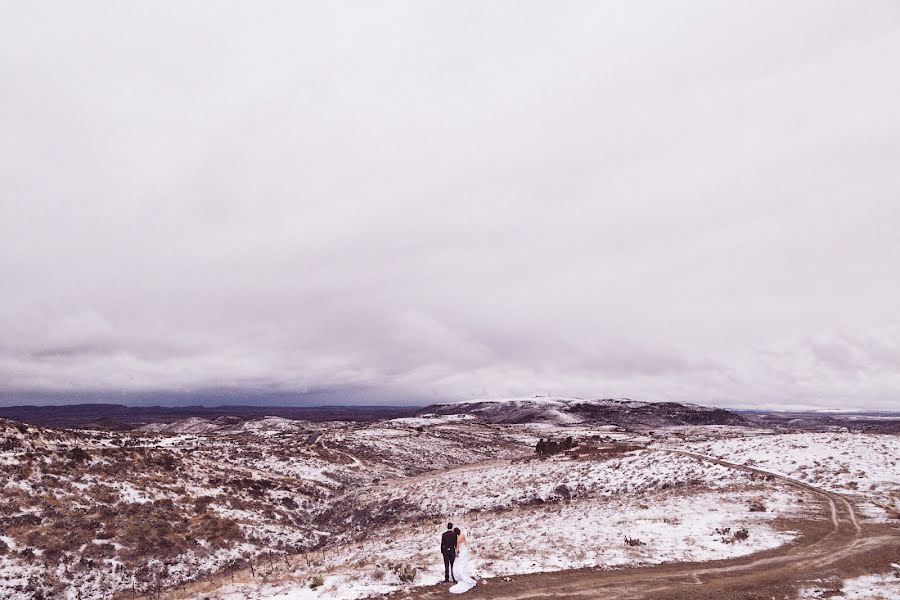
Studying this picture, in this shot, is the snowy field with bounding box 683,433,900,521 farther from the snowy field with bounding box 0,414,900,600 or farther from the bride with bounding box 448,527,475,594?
the bride with bounding box 448,527,475,594

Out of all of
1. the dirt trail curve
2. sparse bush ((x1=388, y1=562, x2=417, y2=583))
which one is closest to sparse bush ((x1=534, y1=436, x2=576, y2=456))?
the dirt trail curve

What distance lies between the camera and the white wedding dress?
1758 centimetres

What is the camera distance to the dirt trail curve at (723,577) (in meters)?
16.9

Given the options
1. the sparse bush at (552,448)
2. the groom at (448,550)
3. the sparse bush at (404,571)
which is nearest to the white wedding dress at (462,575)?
the groom at (448,550)

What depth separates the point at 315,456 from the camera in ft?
210

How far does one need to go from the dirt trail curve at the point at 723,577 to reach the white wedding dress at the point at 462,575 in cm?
30

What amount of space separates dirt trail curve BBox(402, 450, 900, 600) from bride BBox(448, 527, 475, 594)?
317mm

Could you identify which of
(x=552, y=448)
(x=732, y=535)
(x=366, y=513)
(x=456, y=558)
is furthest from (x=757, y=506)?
(x=366, y=513)

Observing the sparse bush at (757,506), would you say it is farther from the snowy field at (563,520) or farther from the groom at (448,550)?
the groom at (448,550)

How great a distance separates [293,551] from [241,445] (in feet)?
130

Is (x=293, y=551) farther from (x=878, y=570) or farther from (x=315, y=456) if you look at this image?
(x=878, y=570)

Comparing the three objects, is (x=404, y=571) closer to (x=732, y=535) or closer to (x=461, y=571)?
(x=461, y=571)

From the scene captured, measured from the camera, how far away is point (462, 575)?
1812 cm

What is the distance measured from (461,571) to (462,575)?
0.56ft
